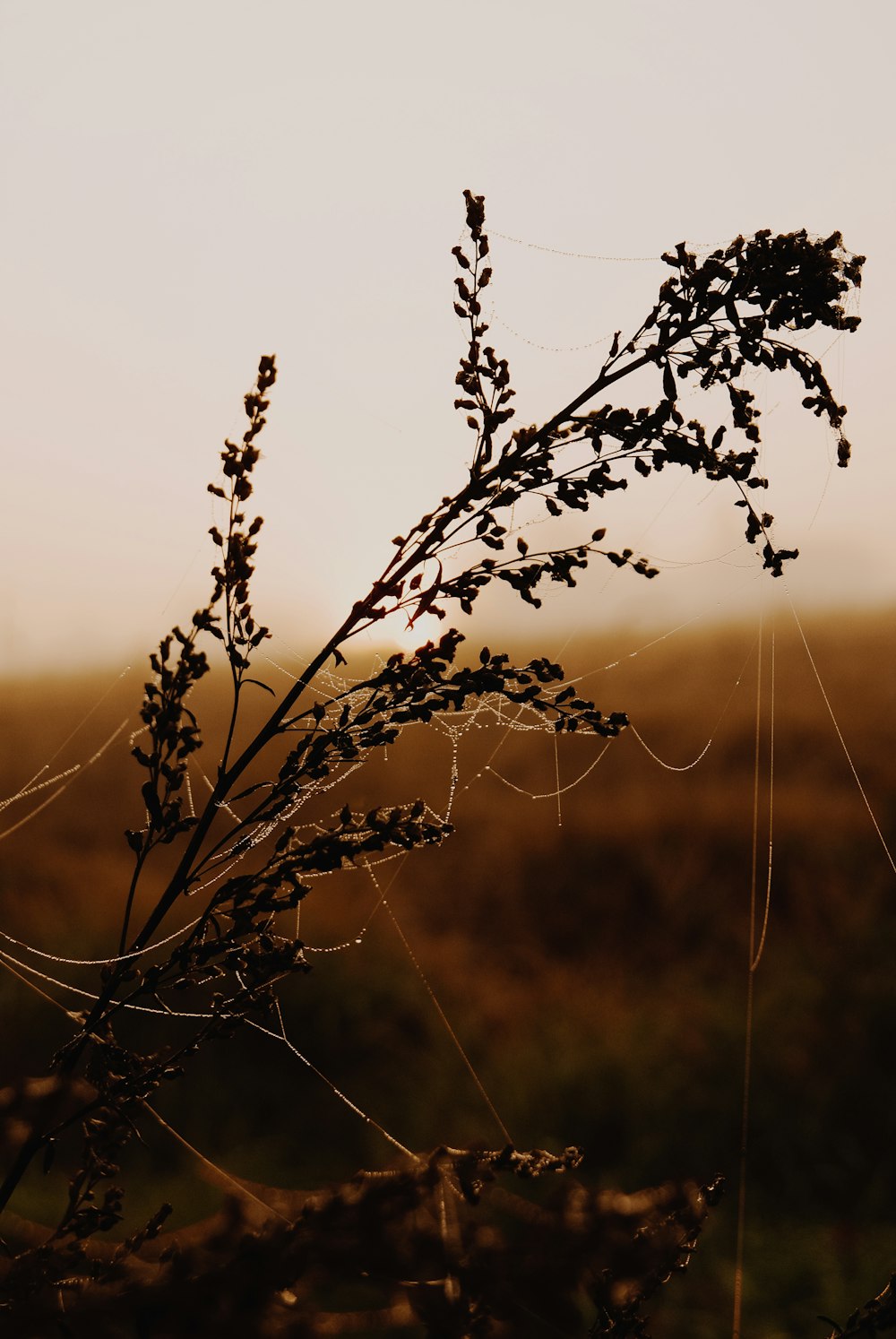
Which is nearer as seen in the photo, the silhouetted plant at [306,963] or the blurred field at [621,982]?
the silhouetted plant at [306,963]

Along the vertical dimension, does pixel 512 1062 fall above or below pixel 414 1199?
below

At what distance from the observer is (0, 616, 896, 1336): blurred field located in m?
5.94

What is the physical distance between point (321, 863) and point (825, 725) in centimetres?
898

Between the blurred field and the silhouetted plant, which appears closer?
the silhouetted plant

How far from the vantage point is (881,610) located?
44.5 ft

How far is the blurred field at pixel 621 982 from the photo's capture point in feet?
19.5

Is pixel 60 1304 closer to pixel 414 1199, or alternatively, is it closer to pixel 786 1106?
pixel 414 1199

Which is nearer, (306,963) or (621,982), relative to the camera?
(306,963)

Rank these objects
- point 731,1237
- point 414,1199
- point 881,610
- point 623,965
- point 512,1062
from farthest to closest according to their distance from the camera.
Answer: point 881,610, point 623,965, point 512,1062, point 731,1237, point 414,1199

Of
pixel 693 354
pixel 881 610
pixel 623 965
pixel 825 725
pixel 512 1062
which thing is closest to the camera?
pixel 693 354

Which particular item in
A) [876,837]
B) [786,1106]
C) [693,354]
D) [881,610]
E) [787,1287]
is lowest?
[787,1287]

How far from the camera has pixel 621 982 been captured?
24.8ft

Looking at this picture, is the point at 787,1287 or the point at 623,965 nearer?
the point at 787,1287

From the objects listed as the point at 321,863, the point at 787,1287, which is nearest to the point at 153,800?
the point at 321,863
